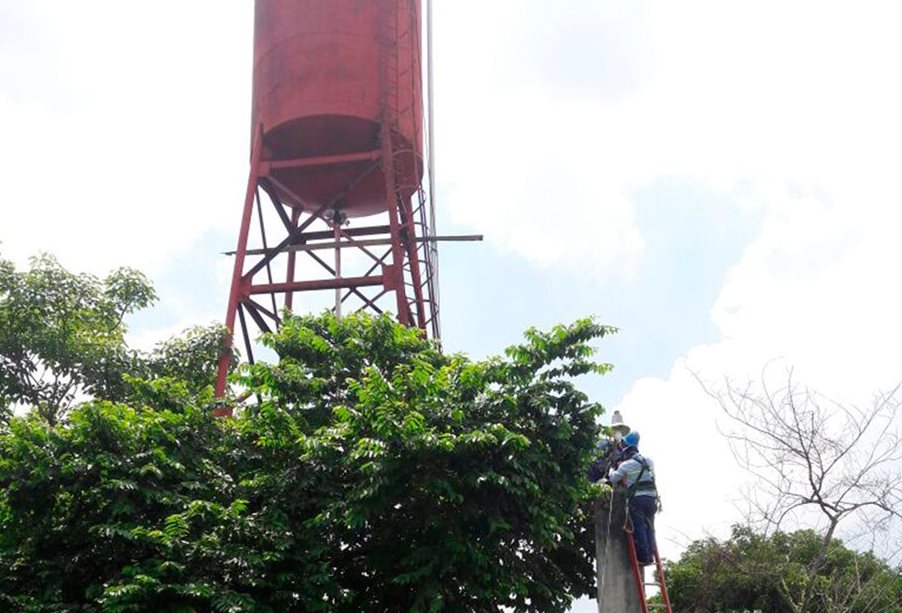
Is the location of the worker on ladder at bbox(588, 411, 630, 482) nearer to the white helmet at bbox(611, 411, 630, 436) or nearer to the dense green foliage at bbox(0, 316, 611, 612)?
the white helmet at bbox(611, 411, 630, 436)

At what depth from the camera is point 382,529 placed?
366 inches

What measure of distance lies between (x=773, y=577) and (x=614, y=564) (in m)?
1.83

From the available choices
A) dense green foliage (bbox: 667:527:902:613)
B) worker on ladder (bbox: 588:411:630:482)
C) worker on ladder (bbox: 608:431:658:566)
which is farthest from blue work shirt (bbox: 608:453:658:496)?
dense green foliage (bbox: 667:527:902:613)

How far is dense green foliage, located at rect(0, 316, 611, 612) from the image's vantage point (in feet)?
27.5

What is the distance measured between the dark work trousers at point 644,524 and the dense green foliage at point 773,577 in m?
0.72

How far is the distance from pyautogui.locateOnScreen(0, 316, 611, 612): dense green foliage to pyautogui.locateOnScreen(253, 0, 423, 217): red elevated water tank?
17.9 ft

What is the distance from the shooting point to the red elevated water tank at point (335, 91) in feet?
46.9

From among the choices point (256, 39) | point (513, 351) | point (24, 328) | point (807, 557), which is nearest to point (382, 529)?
point (513, 351)

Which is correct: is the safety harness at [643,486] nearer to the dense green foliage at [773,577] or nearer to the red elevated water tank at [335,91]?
the dense green foliage at [773,577]

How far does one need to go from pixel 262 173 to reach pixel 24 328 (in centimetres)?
429

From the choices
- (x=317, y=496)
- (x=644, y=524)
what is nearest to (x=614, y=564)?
(x=644, y=524)


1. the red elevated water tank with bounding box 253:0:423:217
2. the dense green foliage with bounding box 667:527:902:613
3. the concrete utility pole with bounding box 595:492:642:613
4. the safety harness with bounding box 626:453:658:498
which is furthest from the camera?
the red elevated water tank with bounding box 253:0:423:217

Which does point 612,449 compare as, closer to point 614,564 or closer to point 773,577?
point 614,564

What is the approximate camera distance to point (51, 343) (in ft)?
37.3
